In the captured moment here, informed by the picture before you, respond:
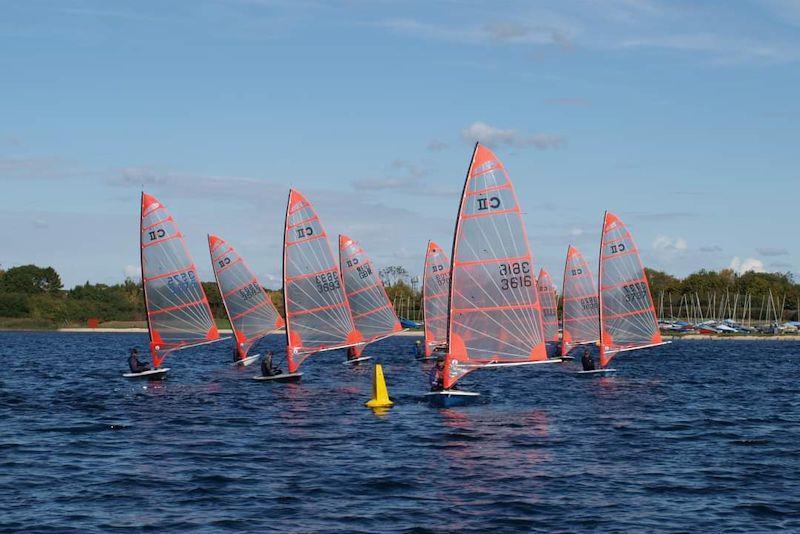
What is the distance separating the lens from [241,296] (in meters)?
73.9

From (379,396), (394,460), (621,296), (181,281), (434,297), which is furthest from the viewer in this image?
(434,297)

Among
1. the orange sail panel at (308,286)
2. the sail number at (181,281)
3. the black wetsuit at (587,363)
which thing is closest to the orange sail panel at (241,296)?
the sail number at (181,281)

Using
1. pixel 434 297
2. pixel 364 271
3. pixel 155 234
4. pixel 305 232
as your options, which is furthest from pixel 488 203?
pixel 434 297

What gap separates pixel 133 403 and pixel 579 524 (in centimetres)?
3223

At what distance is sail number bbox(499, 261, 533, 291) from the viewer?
149 ft

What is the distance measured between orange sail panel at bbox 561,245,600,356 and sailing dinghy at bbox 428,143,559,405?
40247 mm

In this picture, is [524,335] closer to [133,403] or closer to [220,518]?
[133,403]

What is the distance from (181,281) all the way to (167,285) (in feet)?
3.25

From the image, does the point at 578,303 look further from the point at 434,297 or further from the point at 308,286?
the point at 308,286

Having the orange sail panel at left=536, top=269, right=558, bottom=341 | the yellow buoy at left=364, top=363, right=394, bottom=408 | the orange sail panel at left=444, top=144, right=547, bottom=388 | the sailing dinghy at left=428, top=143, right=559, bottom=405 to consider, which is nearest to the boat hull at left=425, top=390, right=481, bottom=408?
the sailing dinghy at left=428, top=143, right=559, bottom=405

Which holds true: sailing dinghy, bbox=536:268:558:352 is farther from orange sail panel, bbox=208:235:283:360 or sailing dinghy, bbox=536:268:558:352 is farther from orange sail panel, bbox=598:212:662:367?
orange sail panel, bbox=208:235:283:360

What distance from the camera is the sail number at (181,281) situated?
66.8 meters

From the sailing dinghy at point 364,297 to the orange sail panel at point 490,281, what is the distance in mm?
33850

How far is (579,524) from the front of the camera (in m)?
24.5
